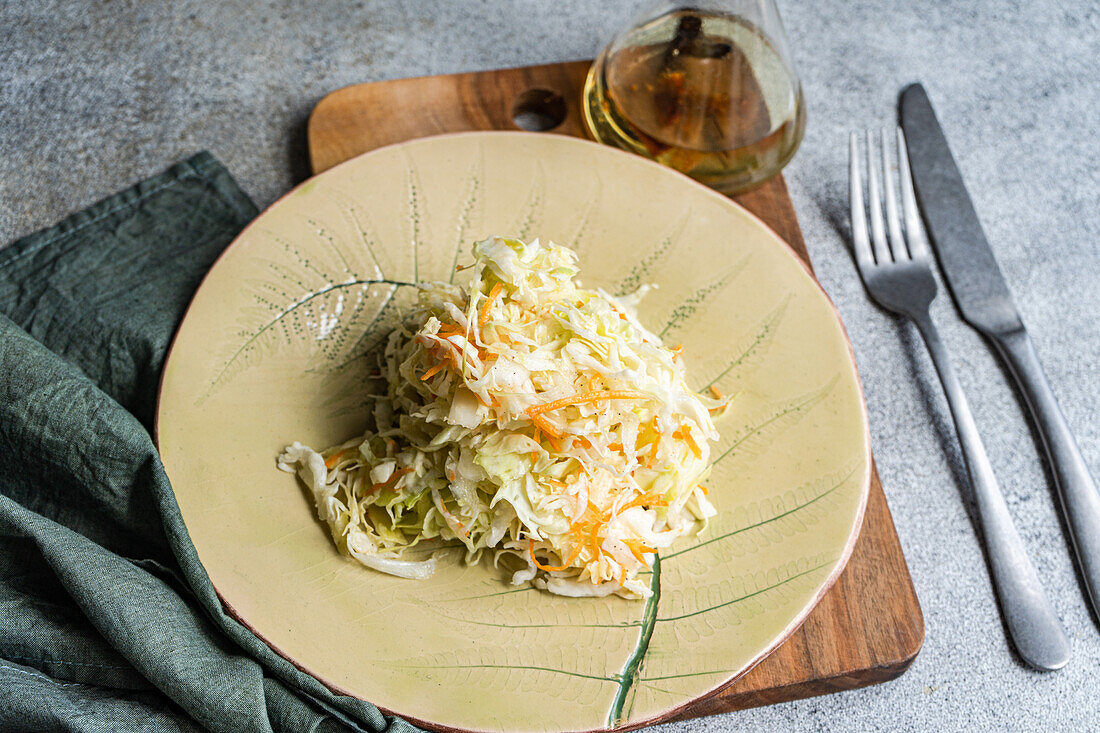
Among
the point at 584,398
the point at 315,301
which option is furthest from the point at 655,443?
the point at 315,301

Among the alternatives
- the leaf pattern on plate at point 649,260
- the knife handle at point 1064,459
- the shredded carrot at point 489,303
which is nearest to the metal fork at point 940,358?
the knife handle at point 1064,459

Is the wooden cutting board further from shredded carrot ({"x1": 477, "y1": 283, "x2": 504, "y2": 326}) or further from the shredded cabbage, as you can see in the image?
shredded carrot ({"x1": 477, "y1": 283, "x2": 504, "y2": 326})

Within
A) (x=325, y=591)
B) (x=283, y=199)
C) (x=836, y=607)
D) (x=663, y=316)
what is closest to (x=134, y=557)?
(x=325, y=591)

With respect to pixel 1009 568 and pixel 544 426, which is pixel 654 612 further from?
pixel 1009 568

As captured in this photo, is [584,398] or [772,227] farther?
[772,227]

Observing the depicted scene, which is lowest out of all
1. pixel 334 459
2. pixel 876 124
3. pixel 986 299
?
pixel 986 299

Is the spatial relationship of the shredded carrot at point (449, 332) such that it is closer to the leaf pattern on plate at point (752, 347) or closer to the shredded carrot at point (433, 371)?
the shredded carrot at point (433, 371)
